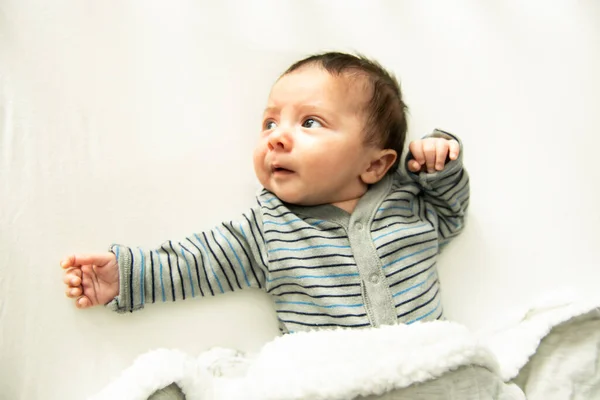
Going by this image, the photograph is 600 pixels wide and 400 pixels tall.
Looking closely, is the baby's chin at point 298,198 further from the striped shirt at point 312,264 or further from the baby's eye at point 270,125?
the baby's eye at point 270,125

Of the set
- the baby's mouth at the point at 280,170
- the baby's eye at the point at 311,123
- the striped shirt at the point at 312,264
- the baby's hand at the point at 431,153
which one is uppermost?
the baby's eye at the point at 311,123

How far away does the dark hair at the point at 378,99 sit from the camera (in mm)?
875

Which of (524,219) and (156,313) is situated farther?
(524,219)

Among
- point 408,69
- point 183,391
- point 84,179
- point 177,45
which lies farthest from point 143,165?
point 408,69

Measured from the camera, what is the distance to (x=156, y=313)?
2.72ft

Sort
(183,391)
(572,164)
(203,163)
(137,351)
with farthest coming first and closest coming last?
1. (572,164)
2. (203,163)
3. (137,351)
4. (183,391)

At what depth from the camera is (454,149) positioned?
875 mm

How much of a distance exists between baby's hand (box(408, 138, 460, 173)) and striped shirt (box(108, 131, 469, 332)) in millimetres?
17

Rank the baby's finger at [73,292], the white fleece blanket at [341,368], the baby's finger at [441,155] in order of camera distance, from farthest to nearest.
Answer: the baby's finger at [441,155]
the baby's finger at [73,292]
the white fleece blanket at [341,368]

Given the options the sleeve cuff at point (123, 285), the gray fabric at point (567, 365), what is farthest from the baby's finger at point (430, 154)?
the sleeve cuff at point (123, 285)

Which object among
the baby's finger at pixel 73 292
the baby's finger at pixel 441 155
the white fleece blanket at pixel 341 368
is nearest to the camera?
the white fleece blanket at pixel 341 368

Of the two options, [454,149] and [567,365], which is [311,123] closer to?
[454,149]

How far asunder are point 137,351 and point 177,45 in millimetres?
585

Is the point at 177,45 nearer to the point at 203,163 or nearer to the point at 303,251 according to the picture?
the point at 203,163
